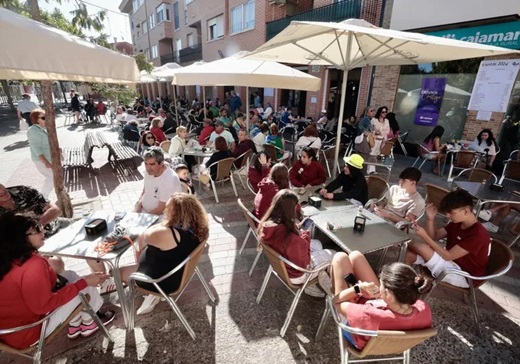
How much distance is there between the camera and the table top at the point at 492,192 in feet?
11.8

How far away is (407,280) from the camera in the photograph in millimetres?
1628

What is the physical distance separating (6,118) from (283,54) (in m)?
20.2

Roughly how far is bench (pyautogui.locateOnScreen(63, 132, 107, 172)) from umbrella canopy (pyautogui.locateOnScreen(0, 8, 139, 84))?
16.5 ft

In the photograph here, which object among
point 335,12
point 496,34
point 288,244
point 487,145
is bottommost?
point 288,244

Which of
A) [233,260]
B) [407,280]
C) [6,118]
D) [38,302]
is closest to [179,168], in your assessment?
[233,260]

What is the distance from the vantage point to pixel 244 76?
4738mm

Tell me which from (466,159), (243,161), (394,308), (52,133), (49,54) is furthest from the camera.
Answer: (466,159)

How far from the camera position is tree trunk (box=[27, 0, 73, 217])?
11.5ft

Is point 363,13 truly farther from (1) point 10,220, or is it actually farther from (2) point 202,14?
(2) point 202,14

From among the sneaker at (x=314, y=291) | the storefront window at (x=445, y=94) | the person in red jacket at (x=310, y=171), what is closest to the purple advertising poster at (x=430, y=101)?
the storefront window at (x=445, y=94)

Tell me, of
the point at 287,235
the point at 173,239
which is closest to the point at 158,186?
the point at 173,239

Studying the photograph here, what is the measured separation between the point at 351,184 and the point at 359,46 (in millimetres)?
2086

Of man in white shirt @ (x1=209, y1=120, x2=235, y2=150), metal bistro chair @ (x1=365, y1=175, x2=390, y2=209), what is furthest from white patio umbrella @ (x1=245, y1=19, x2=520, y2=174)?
man in white shirt @ (x1=209, y1=120, x2=235, y2=150)

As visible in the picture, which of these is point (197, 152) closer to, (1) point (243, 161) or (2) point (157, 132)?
(1) point (243, 161)
